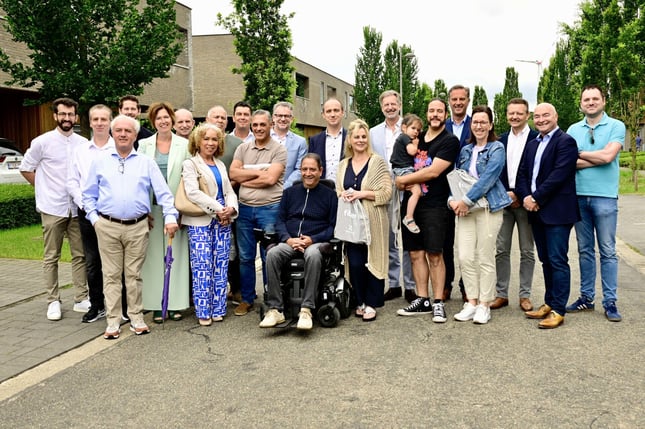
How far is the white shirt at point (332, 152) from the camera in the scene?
255 inches

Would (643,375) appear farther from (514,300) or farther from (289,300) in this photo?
(289,300)

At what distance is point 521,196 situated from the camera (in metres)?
5.64

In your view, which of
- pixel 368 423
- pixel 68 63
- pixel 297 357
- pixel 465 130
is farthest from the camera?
pixel 68 63

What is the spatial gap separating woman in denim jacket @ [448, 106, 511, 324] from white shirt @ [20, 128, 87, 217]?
153 inches

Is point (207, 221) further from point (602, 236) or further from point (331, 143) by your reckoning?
point (602, 236)

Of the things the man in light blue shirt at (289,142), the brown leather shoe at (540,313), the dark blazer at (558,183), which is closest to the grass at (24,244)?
the man in light blue shirt at (289,142)

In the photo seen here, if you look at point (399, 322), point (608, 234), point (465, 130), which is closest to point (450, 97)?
point (465, 130)

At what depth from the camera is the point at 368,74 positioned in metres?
42.0

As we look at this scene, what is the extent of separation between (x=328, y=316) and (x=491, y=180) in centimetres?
200

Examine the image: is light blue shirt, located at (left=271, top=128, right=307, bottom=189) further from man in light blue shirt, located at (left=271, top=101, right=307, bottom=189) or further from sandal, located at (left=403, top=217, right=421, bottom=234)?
sandal, located at (left=403, top=217, right=421, bottom=234)

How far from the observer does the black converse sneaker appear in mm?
5855

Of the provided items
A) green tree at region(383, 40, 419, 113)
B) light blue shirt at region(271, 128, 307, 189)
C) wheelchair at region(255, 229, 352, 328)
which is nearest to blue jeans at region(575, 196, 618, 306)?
wheelchair at region(255, 229, 352, 328)

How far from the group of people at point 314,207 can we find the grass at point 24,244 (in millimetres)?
3790

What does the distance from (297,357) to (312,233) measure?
4.77ft
